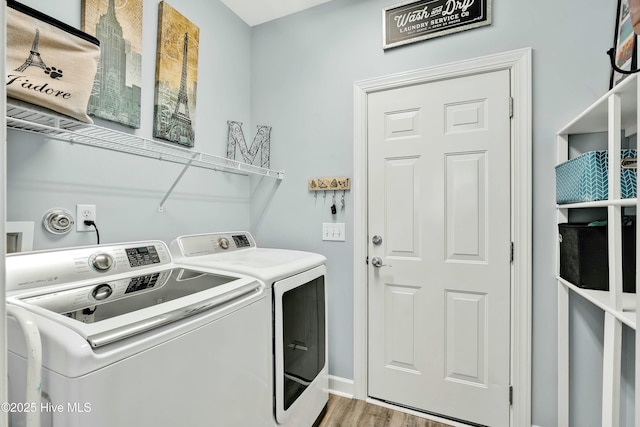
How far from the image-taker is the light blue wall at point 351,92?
153 cm

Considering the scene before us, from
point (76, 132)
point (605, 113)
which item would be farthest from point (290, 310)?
point (605, 113)

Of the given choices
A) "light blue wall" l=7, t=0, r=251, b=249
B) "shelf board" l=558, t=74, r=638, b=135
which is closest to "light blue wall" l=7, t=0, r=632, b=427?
"light blue wall" l=7, t=0, r=251, b=249

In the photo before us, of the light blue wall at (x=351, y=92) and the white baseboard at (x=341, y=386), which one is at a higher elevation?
the light blue wall at (x=351, y=92)

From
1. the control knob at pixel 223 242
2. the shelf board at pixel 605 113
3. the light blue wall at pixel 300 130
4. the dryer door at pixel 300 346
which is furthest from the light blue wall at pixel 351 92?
the control knob at pixel 223 242

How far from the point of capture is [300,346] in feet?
4.97

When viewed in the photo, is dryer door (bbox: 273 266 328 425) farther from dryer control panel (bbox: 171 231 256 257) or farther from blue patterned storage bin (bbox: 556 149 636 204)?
blue patterned storage bin (bbox: 556 149 636 204)

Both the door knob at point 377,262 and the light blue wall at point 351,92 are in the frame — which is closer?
the light blue wall at point 351,92

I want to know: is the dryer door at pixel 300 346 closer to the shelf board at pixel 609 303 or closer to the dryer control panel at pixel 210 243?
the dryer control panel at pixel 210 243

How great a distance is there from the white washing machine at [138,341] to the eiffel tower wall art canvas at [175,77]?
707 millimetres

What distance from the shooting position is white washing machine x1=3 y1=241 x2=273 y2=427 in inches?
24.8

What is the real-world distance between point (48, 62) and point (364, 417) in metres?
2.22

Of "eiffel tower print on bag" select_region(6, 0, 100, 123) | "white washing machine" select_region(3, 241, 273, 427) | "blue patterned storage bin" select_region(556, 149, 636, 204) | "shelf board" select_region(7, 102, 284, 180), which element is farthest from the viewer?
"blue patterned storage bin" select_region(556, 149, 636, 204)

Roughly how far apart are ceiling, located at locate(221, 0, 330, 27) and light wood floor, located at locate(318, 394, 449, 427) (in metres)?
2.73

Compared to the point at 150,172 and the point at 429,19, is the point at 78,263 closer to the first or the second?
the point at 150,172
